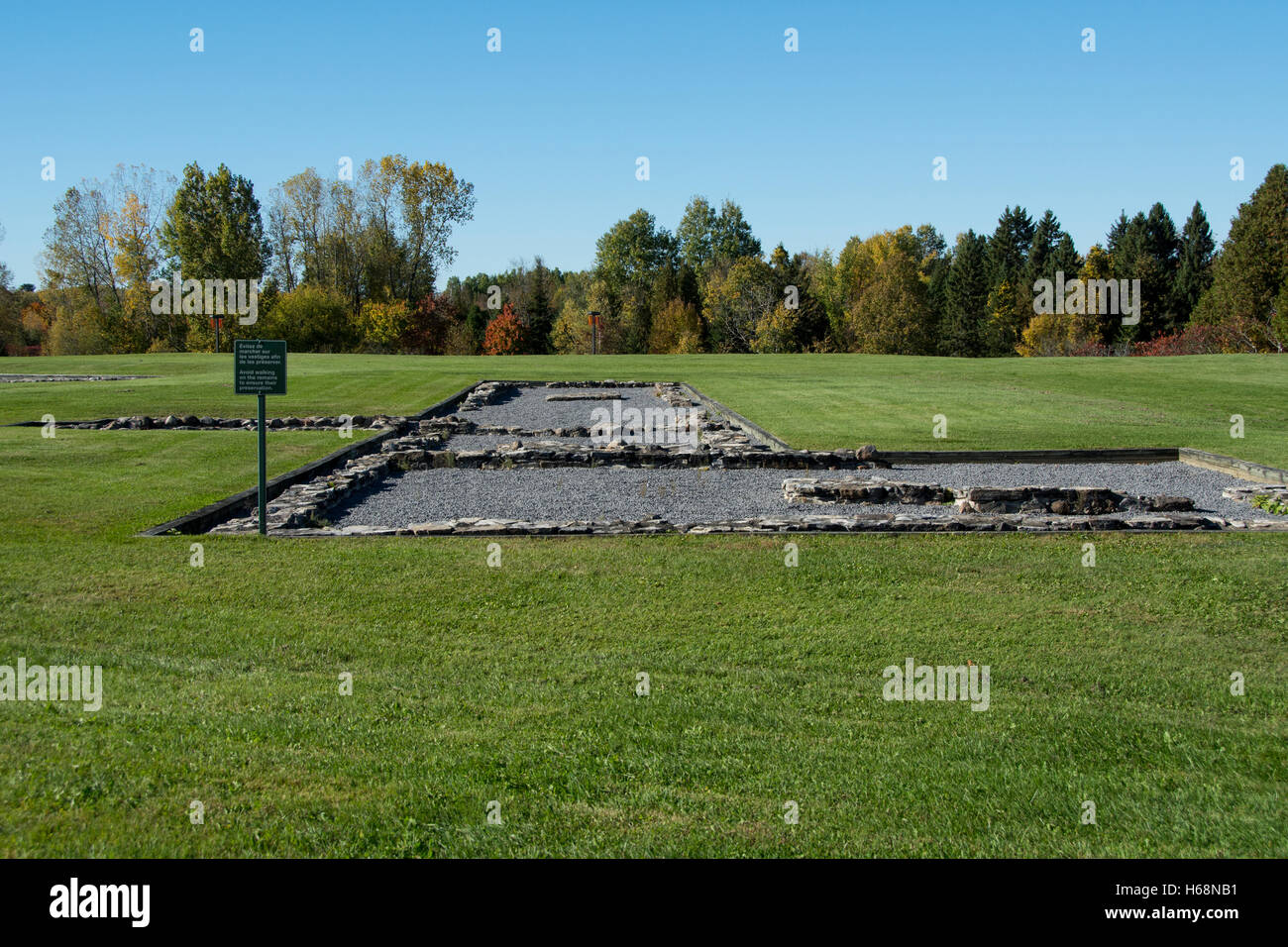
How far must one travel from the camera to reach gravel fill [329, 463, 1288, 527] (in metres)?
12.0

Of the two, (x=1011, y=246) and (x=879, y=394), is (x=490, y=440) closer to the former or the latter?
(x=879, y=394)

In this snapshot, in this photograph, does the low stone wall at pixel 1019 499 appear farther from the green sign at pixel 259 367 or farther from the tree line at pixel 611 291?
the tree line at pixel 611 291

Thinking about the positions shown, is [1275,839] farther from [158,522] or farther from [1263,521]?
[158,522]

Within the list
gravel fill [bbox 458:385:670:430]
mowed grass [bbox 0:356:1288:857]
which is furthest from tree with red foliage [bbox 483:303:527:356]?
mowed grass [bbox 0:356:1288:857]

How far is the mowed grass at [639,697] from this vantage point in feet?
13.1

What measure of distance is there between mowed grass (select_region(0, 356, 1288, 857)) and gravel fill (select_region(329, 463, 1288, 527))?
200cm

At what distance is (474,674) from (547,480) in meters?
8.77

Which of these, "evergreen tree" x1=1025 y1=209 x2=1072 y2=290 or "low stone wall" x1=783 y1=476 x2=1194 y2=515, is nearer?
"low stone wall" x1=783 y1=476 x2=1194 y2=515

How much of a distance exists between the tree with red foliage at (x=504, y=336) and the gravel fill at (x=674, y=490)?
59.9 meters

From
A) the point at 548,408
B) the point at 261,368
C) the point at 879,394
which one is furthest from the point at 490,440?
the point at 879,394

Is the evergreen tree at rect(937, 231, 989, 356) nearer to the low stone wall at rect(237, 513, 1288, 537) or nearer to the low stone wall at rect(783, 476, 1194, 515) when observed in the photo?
the low stone wall at rect(783, 476, 1194, 515)

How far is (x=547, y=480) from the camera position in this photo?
14805 millimetres

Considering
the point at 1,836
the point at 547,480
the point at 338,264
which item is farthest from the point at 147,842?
the point at 338,264

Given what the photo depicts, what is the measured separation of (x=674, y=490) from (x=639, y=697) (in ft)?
26.9
